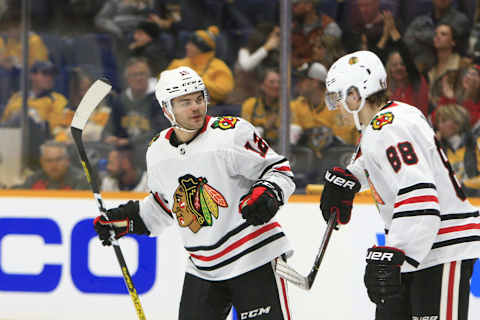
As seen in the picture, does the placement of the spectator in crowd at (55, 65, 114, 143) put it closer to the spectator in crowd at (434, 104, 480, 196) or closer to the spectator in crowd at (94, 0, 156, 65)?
the spectator in crowd at (94, 0, 156, 65)

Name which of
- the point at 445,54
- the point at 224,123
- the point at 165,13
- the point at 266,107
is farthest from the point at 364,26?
the point at 224,123

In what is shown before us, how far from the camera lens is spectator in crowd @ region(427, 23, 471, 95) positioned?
371cm

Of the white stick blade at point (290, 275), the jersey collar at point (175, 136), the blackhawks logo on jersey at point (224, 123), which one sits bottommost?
the white stick blade at point (290, 275)

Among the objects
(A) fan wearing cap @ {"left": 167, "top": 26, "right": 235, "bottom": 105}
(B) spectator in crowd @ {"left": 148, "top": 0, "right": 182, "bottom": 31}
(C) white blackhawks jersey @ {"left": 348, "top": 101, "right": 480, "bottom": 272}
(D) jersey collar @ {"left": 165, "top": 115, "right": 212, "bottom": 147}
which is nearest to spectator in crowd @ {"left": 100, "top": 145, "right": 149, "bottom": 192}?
(A) fan wearing cap @ {"left": 167, "top": 26, "right": 235, "bottom": 105}

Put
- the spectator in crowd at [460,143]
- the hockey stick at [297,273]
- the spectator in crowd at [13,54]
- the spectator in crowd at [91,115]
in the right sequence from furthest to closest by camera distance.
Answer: the spectator in crowd at [13,54], the spectator in crowd at [91,115], the spectator in crowd at [460,143], the hockey stick at [297,273]

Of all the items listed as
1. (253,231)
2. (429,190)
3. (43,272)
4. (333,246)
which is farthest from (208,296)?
(43,272)

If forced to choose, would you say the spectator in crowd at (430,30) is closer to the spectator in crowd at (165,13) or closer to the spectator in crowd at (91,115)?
the spectator in crowd at (165,13)

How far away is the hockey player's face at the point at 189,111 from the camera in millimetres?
2396

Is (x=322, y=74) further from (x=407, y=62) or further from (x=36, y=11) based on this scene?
(x=36, y=11)

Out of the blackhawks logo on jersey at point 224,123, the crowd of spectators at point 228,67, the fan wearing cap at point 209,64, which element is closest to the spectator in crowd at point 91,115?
the crowd of spectators at point 228,67

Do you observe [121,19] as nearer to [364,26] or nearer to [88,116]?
[364,26]

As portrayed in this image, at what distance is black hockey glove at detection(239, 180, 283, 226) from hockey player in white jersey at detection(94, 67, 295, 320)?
46 mm

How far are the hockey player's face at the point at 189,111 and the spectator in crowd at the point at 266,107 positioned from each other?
4.38ft

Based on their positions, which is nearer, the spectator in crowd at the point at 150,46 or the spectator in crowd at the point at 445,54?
the spectator in crowd at the point at 445,54
